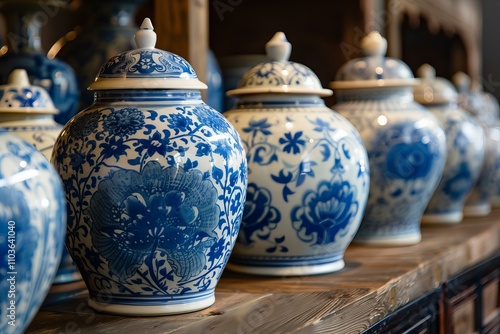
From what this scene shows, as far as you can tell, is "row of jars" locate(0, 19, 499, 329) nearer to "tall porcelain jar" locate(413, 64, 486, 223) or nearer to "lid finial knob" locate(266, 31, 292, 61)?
"lid finial knob" locate(266, 31, 292, 61)

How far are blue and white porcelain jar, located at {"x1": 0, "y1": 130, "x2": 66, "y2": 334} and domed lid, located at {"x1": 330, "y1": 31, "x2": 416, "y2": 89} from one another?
35.3 inches

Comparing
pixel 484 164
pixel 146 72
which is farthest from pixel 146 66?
pixel 484 164

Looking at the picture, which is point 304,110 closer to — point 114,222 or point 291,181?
point 291,181

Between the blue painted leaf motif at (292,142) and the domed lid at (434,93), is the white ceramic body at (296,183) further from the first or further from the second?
the domed lid at (434,93)

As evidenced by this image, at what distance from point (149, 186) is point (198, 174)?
6 centimetres

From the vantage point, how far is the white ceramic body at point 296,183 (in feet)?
3.91

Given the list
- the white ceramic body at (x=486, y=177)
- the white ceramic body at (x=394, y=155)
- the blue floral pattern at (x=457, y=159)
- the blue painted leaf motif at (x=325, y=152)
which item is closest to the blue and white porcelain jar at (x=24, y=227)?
the blue painted leaf motif at (x=325, y=152)

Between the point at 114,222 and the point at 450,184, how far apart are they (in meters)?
1.07

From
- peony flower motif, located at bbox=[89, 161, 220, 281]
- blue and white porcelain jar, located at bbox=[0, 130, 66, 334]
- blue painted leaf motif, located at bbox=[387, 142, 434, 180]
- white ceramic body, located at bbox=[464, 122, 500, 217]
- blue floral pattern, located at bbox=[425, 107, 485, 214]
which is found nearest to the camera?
blue and white porcelain jar, located at bbox=[0, 130, 66, 334]

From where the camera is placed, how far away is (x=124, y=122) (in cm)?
96

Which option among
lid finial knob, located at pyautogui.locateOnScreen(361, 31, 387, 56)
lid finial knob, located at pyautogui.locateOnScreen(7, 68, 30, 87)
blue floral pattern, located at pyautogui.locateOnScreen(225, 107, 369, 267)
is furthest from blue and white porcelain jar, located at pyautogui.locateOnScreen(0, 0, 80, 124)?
lid finial knob, located at pyautogui.locateOnScreen(361, 31, 387, 56)

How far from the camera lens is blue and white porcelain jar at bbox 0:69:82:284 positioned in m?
1.11

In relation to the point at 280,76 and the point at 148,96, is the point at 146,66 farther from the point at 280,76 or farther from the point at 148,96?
the point at 280,76

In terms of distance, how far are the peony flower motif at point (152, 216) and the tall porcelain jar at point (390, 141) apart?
0.60 meters
